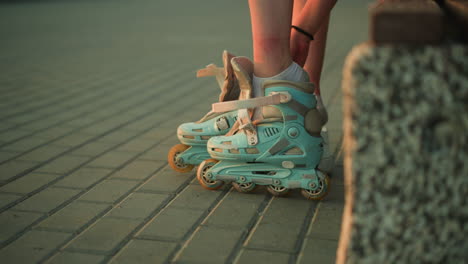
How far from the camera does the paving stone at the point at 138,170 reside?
101 inches

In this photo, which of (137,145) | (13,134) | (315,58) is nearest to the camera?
(315,58)

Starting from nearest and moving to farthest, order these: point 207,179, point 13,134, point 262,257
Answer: point 262,257
point 207,179
point 13,134

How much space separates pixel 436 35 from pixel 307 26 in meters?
1.38

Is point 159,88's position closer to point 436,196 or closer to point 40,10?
point 436,196

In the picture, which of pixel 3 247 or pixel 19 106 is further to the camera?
pixel 19 106

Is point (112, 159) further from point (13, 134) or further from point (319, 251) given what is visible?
point (319, 251)

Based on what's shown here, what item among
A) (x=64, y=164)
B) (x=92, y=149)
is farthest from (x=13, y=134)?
(x=64, y=164)

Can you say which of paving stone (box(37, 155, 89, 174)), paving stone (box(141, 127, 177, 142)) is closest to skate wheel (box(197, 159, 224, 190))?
paving stone (box(37, 155, 89, 174))

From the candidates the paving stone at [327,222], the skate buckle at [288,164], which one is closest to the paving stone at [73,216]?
the skate buckle at [288,164]

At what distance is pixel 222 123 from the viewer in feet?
8.04

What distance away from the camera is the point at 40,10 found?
12.4 metres

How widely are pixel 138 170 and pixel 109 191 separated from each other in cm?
29

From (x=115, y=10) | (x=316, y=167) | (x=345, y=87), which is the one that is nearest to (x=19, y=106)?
(x=316, y=167)

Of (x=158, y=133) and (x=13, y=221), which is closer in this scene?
A: (x=13, y=221)
